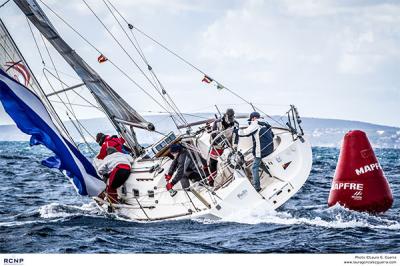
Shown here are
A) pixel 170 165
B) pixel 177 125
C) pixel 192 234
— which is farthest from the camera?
pixel 177 125

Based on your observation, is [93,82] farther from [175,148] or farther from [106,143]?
[175,148]

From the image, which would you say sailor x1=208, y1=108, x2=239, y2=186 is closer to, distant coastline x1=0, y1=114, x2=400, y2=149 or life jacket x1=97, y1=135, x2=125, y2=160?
distant coastline x1=0, y1=114, x2=400, y2=149

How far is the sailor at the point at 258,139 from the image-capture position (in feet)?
21.6

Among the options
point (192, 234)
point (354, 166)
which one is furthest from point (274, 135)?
point (192, 234)

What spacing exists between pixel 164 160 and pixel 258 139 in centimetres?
100

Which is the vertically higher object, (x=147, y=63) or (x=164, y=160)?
(x=147, y=63)

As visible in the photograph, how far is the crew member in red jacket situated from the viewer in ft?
23.5

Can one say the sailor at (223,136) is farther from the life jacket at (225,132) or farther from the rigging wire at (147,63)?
the rigging wire at (147,63)

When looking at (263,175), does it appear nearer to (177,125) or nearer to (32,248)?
(177,125)

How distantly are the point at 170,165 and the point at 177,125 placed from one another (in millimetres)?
651

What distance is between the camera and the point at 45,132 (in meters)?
6.53

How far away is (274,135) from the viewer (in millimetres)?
7086
